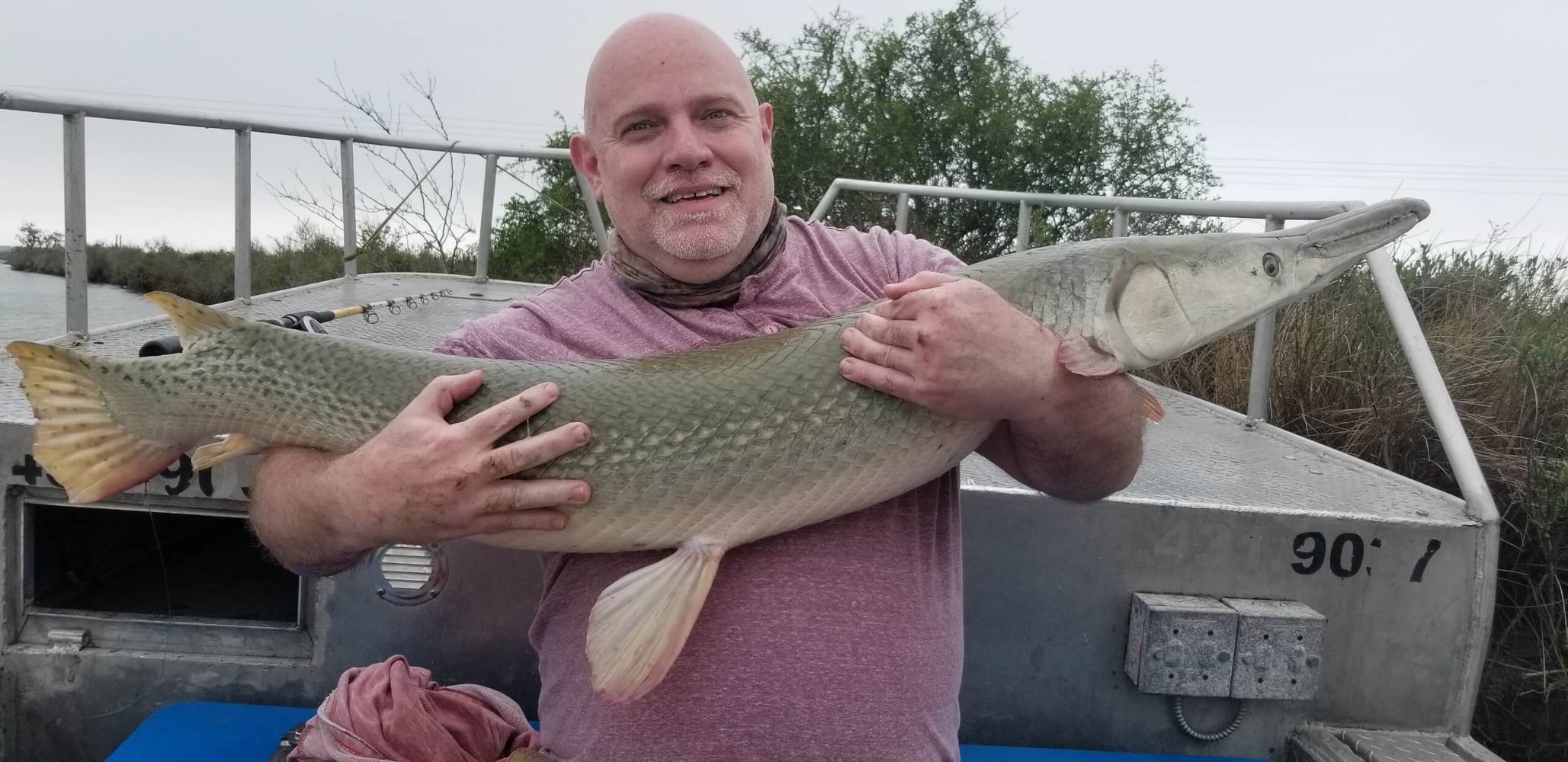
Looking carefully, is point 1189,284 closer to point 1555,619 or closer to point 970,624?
point 970,624

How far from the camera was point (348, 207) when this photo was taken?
6102 mm

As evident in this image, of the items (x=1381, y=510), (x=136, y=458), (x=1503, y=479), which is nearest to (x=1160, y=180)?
(x=1503, y=479)

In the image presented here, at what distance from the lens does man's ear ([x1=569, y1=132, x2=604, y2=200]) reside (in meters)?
2.43

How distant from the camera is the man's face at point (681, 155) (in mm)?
2213

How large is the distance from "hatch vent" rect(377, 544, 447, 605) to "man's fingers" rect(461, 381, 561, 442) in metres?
0.77

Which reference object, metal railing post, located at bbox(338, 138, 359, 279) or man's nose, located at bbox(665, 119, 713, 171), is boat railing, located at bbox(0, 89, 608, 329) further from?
man's nose, located at bbox(665, 119, 713, 171)

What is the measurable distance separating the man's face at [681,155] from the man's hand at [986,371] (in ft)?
1.60

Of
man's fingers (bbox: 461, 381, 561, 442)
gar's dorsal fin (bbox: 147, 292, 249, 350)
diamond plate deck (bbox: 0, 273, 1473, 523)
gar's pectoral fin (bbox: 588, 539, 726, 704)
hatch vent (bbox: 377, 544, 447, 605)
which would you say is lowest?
hatch vent (bbox: 377, 544, 447, 605)

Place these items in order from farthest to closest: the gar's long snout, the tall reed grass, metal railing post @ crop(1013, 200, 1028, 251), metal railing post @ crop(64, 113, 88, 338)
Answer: metal railing post @ crop(1013, 200, 1028, 251) < the tall reed grass < metal railing post @ crop(64, 113, 88, 338) < the gar's long snout

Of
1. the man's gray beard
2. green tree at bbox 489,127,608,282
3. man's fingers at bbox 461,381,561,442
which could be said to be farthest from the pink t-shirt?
green tree at bbox 489,127,608,282

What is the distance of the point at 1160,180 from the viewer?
25922mm

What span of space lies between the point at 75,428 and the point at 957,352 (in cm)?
170

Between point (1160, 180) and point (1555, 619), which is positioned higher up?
point (1160, 180)

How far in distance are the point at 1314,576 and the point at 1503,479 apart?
107 inches
